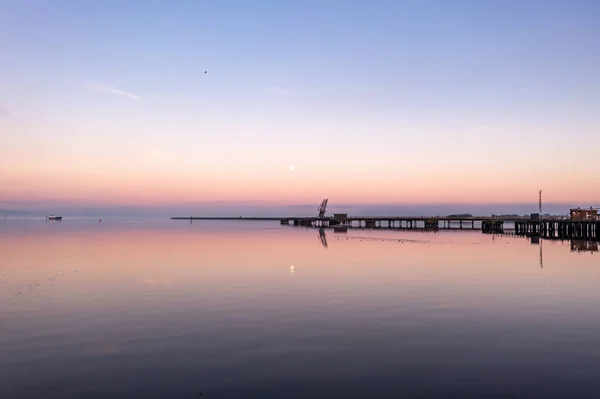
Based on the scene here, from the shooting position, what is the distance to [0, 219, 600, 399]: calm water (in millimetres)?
14211

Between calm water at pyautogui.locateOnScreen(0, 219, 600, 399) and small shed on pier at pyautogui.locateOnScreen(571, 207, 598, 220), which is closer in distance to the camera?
calm water at pyautogui.locateOnScreen(0, 219, 600, 399)

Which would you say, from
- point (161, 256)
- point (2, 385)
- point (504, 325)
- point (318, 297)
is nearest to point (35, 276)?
point (161, 256)

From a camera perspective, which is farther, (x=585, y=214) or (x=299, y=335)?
(x=585, y=214)

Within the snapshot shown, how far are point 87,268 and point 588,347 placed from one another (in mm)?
40388

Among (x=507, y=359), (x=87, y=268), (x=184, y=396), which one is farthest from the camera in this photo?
(x=87, y=268)

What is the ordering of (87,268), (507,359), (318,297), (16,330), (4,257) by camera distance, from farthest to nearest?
(4,257) < (87,268) < (318,297) < (16,330) < (507,359)

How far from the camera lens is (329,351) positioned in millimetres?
17531

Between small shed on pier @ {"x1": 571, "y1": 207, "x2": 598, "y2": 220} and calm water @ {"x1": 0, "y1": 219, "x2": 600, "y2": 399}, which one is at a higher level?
small shed on pier @ {"x1": 571, "y1": 207, "x2": 598, "y2": 220}

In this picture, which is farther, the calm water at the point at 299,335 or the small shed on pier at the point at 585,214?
the small shed on pier at the point at 585,214

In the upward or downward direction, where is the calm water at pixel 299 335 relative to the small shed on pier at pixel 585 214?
downward

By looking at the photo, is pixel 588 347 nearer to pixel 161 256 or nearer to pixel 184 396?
pixel 184 396

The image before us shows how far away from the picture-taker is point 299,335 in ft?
65.8

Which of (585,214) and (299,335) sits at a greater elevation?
(585,214)

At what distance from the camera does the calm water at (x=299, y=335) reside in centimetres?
1421
